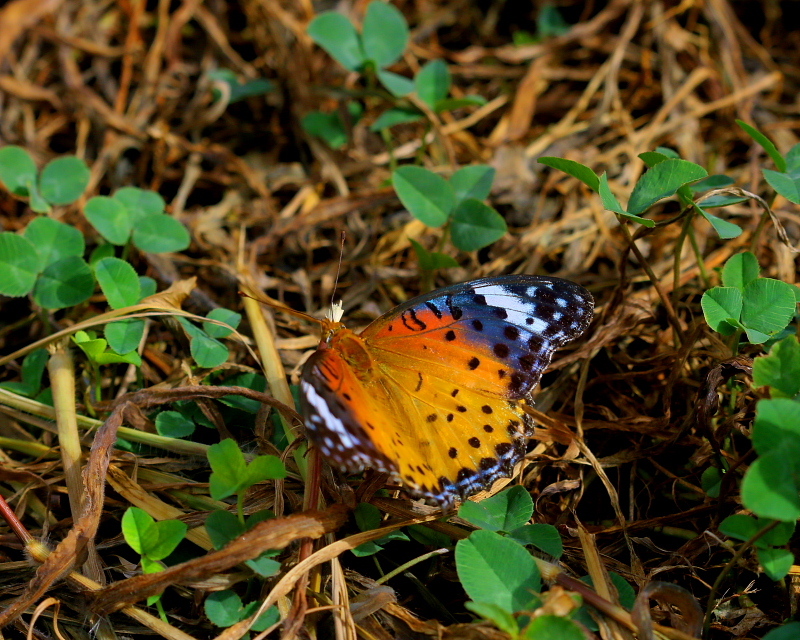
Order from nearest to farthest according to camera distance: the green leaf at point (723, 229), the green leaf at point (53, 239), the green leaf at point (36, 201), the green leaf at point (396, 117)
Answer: the green leaf at point (723, 229) < the green leaf at point (53, 239) < the green leaf at point (36, 201) < the green leaf at point (396, 117)

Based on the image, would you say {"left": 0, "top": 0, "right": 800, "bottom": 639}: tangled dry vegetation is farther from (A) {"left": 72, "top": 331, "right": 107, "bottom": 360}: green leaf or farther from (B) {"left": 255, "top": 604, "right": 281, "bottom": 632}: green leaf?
(A) {"left": 72, "top": 331, "right": 107, "bottom": 360}: green leaf

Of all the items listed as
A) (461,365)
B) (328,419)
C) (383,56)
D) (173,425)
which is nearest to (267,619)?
(328,419)

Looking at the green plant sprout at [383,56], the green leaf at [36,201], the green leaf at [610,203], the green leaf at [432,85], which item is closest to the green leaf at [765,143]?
the green leaf at [610,203]

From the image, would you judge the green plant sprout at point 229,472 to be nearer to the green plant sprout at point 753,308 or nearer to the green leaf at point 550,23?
the green plant sprout at point 753,308

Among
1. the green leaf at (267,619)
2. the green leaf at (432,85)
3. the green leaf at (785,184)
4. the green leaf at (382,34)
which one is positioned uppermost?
the green leaf at (382,34)

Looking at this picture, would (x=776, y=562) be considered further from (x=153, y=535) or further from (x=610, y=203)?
(x=153, y=535)

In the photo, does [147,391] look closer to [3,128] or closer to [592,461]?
[592,461]

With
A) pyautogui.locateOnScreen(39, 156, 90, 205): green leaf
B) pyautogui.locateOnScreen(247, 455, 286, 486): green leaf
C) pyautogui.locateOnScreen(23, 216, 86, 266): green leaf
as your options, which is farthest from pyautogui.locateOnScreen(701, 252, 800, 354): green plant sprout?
pyautogui.locateOnScreen(39, 156, 90, 205): green leaf

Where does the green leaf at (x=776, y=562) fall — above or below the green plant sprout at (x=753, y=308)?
below
